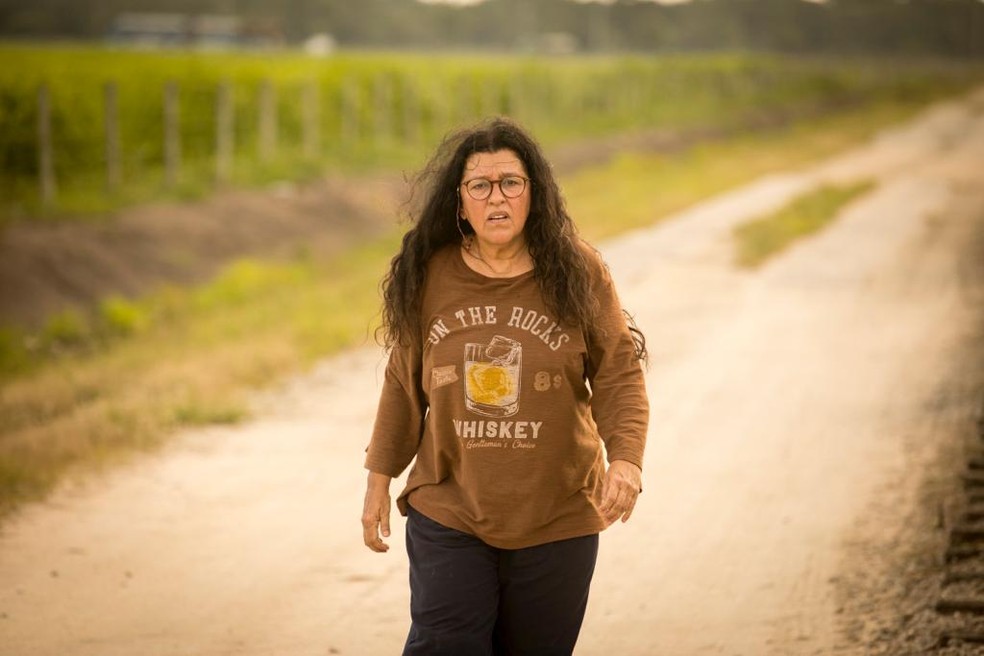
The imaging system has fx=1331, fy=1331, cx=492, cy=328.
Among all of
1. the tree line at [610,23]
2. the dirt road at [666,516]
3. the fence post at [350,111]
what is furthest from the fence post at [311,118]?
the tree line at [610,23]

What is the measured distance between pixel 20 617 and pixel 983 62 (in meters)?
94.5

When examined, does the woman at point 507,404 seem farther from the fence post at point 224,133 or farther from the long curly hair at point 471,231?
the fence post at point 224,133

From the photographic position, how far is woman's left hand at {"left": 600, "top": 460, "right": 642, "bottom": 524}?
336 centimetres

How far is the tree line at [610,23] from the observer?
76188mm

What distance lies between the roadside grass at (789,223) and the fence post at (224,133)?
788 centimetres

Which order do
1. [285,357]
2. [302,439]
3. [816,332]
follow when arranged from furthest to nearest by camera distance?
[816,332]
[285,357]
[302,439]

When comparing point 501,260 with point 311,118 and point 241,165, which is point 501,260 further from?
point 311,118

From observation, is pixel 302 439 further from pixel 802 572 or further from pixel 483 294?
pixel 483 294

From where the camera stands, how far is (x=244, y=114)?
24.5 metres

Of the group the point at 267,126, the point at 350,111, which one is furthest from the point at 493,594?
the point at 350,111

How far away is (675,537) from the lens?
20.5ft

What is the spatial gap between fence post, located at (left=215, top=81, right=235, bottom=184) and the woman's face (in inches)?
663

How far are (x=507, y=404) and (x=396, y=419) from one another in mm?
412

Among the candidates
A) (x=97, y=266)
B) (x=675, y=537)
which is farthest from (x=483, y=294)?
(x=97, y=266)
